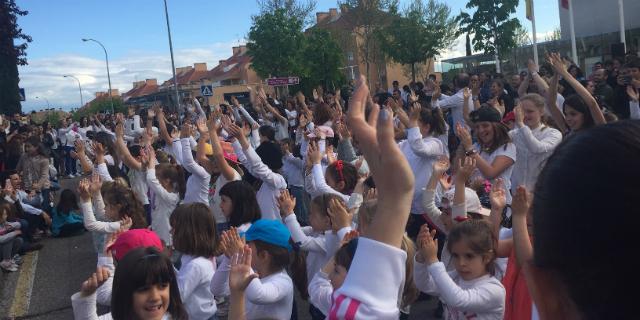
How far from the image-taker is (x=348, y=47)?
46.5 metres

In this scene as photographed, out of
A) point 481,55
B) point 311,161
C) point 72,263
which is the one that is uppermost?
point 481,55

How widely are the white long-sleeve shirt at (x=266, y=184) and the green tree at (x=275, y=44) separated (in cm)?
2789

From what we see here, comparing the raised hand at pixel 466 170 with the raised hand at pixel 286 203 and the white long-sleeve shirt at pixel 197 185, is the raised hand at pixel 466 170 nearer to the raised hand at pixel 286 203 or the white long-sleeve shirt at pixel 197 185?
the raised hand at pixel 286 203

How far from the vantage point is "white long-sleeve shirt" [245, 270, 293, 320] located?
10.4 ft

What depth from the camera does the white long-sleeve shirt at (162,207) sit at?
19.4ft

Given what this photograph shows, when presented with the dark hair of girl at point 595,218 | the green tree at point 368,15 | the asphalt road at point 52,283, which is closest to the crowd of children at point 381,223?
the dark hair of girl at point 595,218

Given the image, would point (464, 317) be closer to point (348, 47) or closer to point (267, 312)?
point (267, 312)

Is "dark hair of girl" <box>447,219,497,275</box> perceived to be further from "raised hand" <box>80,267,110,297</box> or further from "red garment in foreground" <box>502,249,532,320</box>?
"raised hand" <box>80,267,110,297</box>

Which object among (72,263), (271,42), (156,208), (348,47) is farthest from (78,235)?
(348,47)

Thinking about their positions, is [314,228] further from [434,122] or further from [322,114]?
[322,114]

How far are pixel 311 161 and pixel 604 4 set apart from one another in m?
40.1

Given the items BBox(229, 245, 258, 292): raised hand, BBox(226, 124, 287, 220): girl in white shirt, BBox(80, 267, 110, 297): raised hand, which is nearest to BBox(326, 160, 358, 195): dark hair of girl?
BBox(226, 124, 287, 220): girl in white shirt

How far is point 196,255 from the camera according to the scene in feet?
12.2

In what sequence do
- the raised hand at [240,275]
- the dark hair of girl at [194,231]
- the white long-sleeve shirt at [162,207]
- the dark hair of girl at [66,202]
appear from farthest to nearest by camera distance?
1. the dark hair of girl at [66,202]
2. the white long-sleeve shirt at [162,207]
3. the dark hair of girl at [194,231]
4. the raised hand at [240,275]
